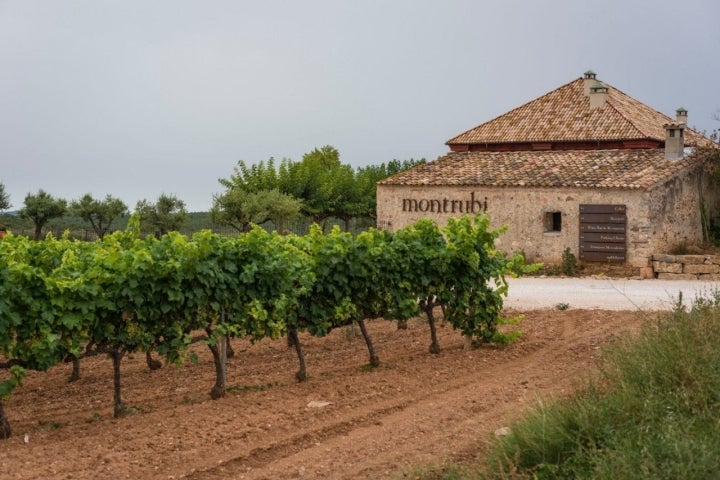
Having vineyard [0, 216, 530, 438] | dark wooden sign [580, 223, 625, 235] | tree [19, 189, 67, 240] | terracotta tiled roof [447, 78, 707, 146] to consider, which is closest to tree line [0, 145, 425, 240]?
tree [19, 189, 67, 240]

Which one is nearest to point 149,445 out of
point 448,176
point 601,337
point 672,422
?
point 672,422

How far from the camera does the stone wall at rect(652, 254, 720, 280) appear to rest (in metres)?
24.5

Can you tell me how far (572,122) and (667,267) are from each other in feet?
30.3

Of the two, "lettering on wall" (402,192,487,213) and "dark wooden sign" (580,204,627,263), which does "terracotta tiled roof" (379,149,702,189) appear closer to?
"lettering on wall" (402,192,487,213)

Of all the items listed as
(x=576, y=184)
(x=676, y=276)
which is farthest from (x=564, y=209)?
(x=676, y=276)

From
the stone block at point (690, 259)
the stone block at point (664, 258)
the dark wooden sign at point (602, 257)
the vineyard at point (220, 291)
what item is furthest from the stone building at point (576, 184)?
the vineyard at point (220, 291)

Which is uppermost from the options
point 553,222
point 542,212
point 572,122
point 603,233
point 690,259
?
point 572,122

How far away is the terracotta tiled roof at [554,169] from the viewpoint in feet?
86.9

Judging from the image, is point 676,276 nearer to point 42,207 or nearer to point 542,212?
point 542,212

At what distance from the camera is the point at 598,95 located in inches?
1318

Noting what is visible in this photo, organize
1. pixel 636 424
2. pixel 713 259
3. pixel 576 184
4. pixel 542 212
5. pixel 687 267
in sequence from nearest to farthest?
1. pixel 636 424
2. pixel 713 259
3. pixel 687 267
4. pixel 576 184
5. pixel 542 212

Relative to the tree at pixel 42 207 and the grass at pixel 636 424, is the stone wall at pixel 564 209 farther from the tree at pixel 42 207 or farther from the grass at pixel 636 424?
the tree at pixel 42 207

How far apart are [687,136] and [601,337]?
2445 centimetres

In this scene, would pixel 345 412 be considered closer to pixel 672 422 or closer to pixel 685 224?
pixel 672 422
